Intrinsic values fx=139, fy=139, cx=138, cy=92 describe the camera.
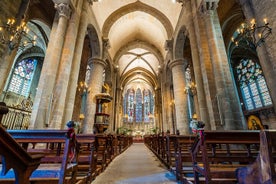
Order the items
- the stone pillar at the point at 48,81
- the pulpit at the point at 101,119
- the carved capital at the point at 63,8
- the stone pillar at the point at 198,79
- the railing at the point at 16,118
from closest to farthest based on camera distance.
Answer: the stone pillar at the point at 48,81
the stone pillar at the point at 198,79
the carved capital at the point at 63,8
the pulpit at the point at 101,119
the railing at the point at 16,118

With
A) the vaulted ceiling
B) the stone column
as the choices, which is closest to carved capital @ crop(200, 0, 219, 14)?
the vaulted ceiling

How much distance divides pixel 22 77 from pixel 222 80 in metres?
18.6

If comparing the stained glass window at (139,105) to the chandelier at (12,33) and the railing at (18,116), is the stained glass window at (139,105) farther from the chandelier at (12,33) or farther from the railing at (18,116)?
the chandelier at (12,33)

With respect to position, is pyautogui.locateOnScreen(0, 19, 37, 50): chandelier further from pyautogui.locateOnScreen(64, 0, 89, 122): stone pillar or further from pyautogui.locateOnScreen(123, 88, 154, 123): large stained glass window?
pyautogui.locateOnScreen(123, 88, 154, 123): large stained glass window

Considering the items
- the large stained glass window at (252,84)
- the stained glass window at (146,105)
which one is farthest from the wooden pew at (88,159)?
the stained glass window at (146,105)

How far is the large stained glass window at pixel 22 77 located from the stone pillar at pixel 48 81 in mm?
11313

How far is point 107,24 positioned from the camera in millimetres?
12203

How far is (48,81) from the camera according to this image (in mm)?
5793

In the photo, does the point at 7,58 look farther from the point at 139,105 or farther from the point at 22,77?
the point at 139,105

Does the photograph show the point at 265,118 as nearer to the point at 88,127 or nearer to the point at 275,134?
the point at 88,127

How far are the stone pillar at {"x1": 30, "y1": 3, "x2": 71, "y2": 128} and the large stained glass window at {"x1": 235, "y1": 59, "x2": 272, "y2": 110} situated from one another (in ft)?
56.0

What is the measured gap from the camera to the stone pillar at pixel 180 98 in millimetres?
9425

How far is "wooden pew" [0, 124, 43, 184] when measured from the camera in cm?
77

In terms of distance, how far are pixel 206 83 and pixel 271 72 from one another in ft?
6.70
